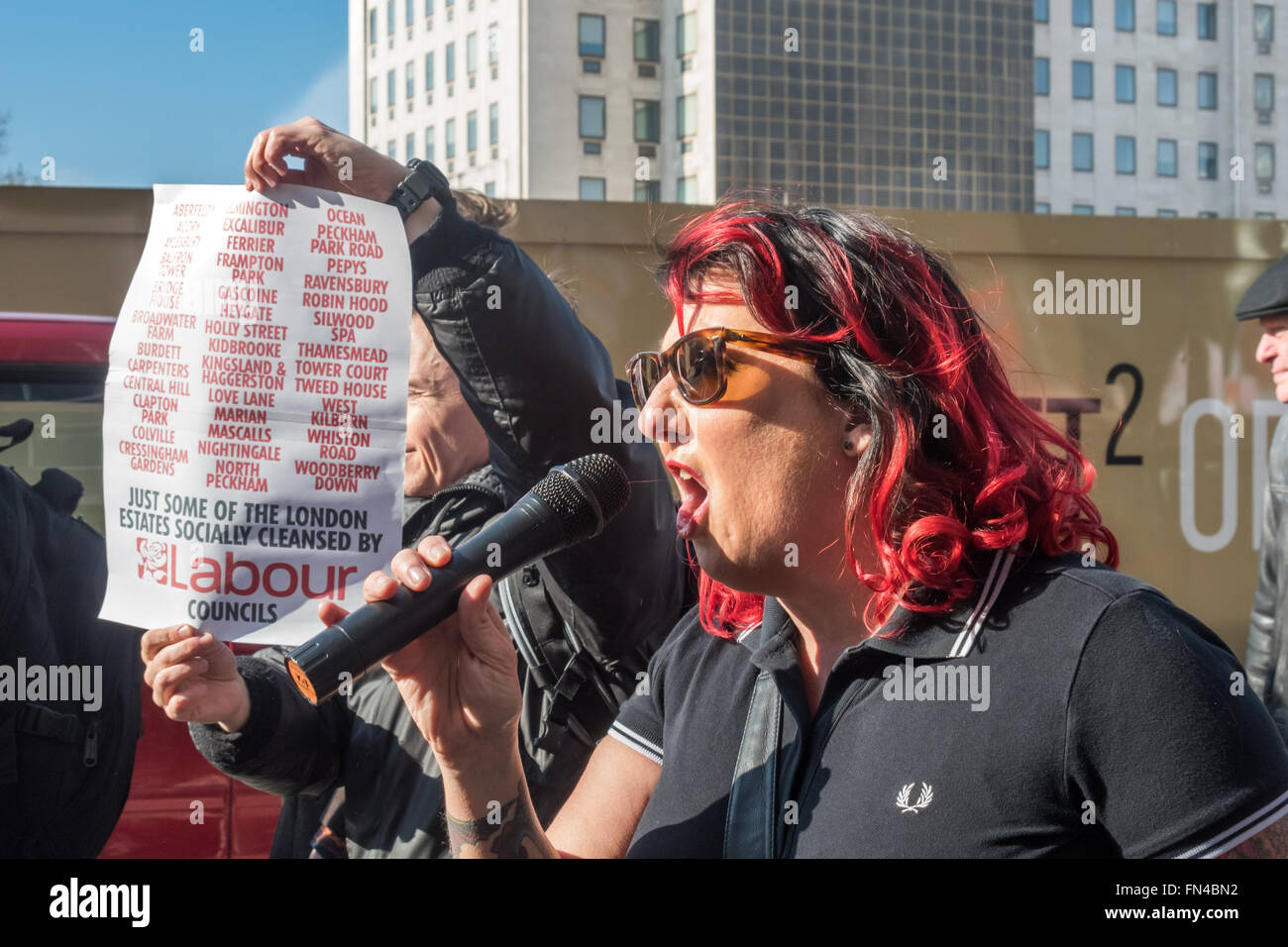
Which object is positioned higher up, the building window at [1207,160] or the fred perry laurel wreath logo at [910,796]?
the building window at [1207,160]

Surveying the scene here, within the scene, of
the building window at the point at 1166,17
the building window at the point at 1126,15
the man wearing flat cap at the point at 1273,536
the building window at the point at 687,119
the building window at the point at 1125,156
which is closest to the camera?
the man wearing flat cap at the point at 1273,536

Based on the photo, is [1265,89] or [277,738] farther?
[1265,89]

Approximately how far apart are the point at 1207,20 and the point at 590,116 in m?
2.56

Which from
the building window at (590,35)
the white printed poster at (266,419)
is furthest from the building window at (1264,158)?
the white printed poster at (266,419)

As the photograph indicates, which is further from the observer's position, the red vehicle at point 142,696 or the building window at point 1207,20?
the building window at point 1207,20

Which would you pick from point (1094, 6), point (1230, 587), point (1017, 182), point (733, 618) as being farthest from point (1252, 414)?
point (1017, 182)

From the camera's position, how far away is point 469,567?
4.71ft

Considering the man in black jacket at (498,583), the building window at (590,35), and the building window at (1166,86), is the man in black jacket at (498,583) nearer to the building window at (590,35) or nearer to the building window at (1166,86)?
the building window at (590,35)

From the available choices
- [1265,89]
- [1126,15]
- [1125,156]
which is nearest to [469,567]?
[1126,15]

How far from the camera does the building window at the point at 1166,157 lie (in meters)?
19.5

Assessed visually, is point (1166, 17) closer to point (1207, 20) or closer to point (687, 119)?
point (1207, 20)

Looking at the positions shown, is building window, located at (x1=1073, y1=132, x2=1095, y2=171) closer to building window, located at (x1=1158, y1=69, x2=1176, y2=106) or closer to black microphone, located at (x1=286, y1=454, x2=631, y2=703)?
building window, located at (x1=1158, y1=69, x2=1176, y2=106)
